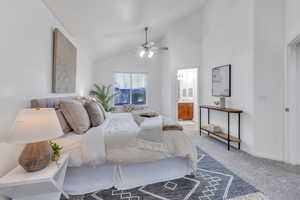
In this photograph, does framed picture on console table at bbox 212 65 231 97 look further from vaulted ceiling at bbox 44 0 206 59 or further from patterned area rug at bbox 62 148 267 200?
patterned area rug at bbox 62 148 267 200

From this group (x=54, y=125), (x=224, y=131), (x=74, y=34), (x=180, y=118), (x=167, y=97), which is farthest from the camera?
(x=180, y=118)

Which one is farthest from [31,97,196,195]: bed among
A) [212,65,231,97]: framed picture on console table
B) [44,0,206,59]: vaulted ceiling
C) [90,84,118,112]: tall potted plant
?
[90,84,118,112]: tall potted plant

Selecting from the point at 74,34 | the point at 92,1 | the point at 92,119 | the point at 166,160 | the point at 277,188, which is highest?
the point at 92,1

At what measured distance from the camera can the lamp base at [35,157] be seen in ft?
3.66

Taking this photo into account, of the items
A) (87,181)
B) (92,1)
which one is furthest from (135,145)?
(92,1)

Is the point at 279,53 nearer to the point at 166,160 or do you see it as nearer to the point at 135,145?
the point at 166,160

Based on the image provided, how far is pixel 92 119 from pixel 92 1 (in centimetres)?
175

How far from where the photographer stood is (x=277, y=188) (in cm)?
179

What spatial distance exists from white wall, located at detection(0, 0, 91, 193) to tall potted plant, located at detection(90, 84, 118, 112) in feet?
9.80

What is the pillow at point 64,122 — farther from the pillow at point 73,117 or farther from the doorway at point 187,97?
the doorway at point 187,97

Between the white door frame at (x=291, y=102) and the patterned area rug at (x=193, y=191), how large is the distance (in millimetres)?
1267

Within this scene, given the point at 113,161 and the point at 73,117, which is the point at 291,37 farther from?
the point at 73,117

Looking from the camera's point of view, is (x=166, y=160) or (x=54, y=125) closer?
(x=54, y=125)

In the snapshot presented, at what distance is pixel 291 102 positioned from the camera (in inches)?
97.7
